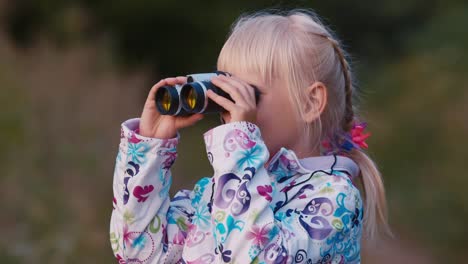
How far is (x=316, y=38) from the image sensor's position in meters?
3.49

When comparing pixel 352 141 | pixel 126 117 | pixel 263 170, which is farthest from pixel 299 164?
pixel 126 117

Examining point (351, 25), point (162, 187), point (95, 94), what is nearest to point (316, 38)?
point (162, 187)

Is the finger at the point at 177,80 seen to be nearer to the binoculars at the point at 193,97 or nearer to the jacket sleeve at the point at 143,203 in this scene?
the binoculars at the point at 193,97

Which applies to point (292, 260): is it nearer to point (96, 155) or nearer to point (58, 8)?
point (96, 155)

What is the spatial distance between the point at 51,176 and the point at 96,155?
0.67m

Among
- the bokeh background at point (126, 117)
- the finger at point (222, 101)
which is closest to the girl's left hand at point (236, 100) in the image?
the finger at point (222, 101)

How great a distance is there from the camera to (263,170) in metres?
3.09

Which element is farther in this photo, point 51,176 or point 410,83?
point 410,83

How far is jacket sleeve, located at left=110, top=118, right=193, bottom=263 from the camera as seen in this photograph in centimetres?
325

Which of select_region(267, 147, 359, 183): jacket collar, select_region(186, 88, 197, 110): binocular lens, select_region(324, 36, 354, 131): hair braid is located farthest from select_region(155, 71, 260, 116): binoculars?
select_region(324, 36, 354, 131): hair braid

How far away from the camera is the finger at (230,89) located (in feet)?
10.3

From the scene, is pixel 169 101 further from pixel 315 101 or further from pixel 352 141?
pixel 352 141

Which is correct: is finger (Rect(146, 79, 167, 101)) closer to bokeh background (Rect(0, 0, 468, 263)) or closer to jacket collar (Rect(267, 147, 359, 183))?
jacket collar (Rect(267, 147, 359, 183))

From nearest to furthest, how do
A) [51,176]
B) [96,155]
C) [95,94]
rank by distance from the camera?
1. [51,176]
2. [96,155]
3. [95,94]
